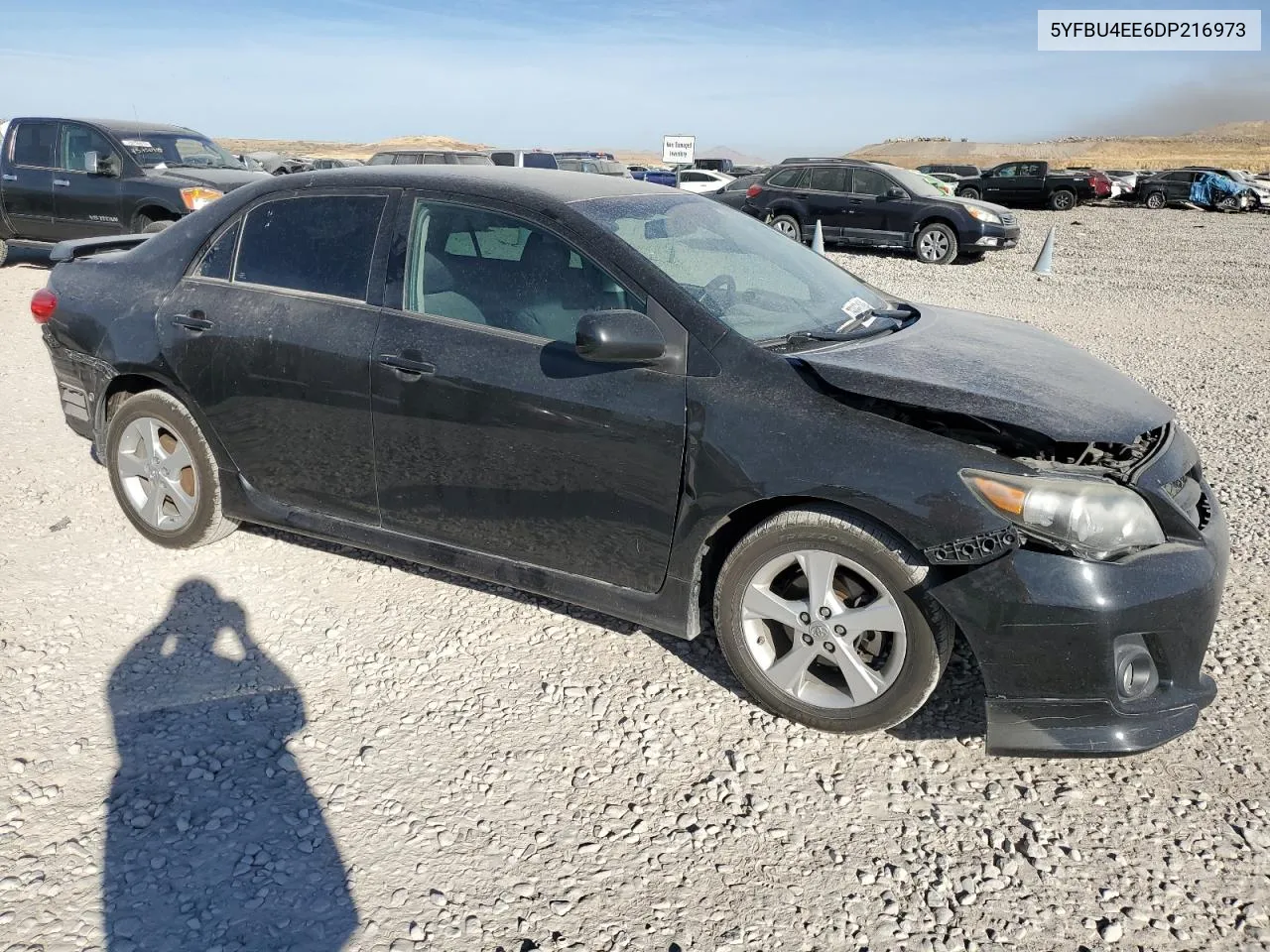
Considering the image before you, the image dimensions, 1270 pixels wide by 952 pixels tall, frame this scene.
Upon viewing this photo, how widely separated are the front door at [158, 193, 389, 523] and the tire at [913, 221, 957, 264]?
14.1 m

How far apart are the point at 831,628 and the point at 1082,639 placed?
0.71 m

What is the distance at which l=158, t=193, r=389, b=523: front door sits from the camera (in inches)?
147

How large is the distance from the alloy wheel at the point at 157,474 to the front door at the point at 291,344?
1.18ft

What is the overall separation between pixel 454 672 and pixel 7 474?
11.2ft

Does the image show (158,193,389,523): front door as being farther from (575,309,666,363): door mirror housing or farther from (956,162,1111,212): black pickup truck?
(956,162,1111,212): black pickup truck

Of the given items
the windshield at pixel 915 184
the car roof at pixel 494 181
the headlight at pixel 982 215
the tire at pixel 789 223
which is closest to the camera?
the car roof at pixel 494 181

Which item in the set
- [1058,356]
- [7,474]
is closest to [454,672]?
[1058,356]

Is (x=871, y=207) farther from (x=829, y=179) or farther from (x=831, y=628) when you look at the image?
(x=831, y=628)

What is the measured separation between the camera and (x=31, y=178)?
11.8 metres

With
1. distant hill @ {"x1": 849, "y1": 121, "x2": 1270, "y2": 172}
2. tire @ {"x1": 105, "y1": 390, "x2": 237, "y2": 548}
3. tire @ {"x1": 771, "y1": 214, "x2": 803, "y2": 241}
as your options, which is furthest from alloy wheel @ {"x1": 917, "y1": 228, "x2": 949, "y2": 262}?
distant hill @ {"x1": 849, "y1": 121, "x2": 1270, "y2": 172}

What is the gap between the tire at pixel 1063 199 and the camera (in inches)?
1243

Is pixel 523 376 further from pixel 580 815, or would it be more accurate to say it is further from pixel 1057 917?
pixel 1057 917

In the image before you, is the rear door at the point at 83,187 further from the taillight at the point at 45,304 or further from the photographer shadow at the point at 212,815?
the photographer shadow at the point at 212,815

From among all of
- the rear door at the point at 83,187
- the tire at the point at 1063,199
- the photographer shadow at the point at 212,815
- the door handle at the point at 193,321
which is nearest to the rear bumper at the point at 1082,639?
the photographer shadow at the point at 212,815
